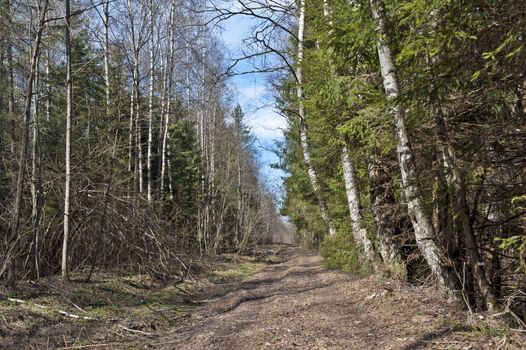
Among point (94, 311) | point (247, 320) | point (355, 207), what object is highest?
point (355, 207)

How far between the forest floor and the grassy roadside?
18mm

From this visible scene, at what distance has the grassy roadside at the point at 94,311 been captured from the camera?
6867mm

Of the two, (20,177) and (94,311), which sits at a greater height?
(20,177)

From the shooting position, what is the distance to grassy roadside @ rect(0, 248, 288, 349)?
270 inches

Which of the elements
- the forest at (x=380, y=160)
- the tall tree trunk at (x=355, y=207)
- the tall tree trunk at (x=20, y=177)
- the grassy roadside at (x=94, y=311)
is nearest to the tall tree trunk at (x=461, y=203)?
the forest at (x=380, y=160)

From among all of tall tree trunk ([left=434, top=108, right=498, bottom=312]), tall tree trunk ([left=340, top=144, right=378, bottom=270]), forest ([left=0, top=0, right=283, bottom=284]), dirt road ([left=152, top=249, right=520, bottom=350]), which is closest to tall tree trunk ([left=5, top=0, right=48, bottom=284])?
forest ([left=0, top=0, right=283, bottom=284])

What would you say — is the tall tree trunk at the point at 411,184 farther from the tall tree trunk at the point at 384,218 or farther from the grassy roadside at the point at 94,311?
the grassy roadside at the point at 94,311

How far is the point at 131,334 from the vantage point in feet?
24.4

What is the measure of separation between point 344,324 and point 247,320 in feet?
5.97

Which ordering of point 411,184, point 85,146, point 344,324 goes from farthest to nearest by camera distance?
point 85,146
point 344,324
point 411,184

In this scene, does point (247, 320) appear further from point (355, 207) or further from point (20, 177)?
point (20, 177)

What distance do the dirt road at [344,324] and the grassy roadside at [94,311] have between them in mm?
710

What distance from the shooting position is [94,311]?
872 cm

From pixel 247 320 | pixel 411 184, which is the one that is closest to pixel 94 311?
pixel 247 320
